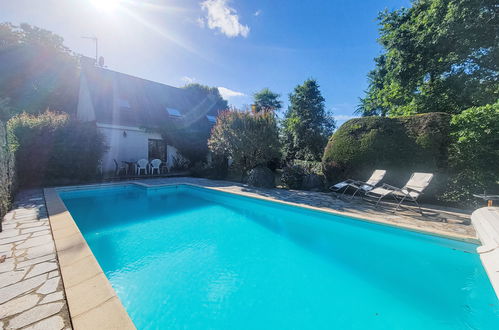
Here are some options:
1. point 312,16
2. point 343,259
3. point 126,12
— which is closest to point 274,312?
point 343,259

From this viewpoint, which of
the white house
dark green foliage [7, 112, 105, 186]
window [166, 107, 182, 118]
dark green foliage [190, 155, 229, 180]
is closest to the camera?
dark green foliage [7, 112, 105, 186]

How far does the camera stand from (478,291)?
109 inches

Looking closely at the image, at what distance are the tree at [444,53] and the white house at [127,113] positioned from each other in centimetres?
1253

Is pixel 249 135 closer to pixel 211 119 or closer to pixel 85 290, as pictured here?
pixel 85 290

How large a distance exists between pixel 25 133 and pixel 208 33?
825cm

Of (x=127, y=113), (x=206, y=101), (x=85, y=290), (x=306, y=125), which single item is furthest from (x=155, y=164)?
(x=85, y=290)

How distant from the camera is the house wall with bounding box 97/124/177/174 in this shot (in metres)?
11.5

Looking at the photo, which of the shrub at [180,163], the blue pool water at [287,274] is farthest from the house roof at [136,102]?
the blue pool water at [287,274]

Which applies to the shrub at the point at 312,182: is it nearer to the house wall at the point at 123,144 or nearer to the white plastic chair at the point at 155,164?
the white plastic chair at the point at 155,164

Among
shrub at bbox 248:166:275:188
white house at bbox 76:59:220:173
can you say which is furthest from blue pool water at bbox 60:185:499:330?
white house at bbox 76:59:220:173

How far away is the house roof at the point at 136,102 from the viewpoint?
1227 cm

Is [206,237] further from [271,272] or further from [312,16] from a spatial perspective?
[312,16]

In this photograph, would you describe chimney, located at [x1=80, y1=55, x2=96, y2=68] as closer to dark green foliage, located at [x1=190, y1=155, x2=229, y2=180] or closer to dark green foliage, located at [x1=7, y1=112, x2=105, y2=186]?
dark green foliage, located at [x1=7, y1=112, x2=105, y2=186]

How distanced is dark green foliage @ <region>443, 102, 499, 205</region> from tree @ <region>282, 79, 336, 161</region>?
823cm
